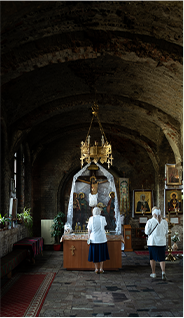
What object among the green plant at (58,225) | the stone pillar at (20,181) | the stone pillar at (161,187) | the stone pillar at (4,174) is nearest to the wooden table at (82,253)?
the stone pillar at (4,174)

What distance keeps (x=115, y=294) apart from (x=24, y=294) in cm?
196

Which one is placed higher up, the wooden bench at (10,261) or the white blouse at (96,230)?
the white blouse at (96,230)

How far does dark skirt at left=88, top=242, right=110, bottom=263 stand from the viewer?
848cm

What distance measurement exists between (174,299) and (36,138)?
9.62 metres

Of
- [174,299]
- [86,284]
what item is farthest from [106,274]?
[174,299]

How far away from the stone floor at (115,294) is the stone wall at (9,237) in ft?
2.68

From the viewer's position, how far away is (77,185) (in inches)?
454

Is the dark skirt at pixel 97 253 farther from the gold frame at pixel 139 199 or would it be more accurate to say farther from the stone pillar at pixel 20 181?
the gold frame at pixel 139 199

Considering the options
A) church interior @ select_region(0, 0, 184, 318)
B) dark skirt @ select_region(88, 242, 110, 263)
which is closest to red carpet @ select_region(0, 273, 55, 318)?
church interior @ select_region(0, 0, 184, 318)

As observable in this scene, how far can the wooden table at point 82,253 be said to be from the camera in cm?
916

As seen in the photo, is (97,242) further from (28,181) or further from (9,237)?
(28,181)

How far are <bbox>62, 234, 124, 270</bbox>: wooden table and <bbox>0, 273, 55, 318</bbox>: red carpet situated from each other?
759 mm

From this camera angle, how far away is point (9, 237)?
9711mm

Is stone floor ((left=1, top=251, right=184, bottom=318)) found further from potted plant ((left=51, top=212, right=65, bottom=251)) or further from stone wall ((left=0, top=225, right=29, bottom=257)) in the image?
potted plant ((left=51, top=212, right=65, bottom=251))
